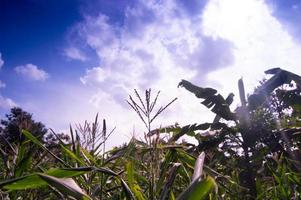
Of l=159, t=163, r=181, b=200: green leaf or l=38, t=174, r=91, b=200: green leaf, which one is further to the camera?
l=159, t=163, r=181, b=200: green leaf

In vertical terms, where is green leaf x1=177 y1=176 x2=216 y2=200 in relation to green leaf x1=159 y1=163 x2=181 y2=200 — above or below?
below

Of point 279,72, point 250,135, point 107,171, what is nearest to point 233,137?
A: point 250,135

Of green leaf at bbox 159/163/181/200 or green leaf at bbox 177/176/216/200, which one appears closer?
green leaf at bbox 177/176/216/200

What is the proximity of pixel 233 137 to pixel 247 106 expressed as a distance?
808mm

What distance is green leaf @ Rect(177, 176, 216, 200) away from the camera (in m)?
0.75

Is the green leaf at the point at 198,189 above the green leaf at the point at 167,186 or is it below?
below

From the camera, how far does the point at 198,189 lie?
2.53ft

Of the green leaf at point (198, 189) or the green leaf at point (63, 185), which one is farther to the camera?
the green leaf at point (63, 185)

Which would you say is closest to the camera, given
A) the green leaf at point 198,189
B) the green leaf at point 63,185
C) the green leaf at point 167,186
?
the green leaf at point 198,189

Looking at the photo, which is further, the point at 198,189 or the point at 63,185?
the point at 63,185

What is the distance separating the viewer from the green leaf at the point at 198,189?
75 centimetres

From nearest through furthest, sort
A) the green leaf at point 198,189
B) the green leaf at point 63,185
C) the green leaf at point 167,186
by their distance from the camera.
A: the green leaf at point 198,189 < the green leaf at point 63,185 < the green leaf at point 167,186

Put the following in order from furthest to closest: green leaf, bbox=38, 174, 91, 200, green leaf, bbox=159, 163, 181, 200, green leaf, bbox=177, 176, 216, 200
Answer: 1. green leaf, bbox=159, 163, 181, 200
2. green leaf, bbox=38, 174, 91, 200
3. green leaf, bbox=177, 176, 216, 200

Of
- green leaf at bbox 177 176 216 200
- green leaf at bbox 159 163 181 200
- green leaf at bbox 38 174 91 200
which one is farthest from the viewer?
green leaf at bbox 159 163 181 200
